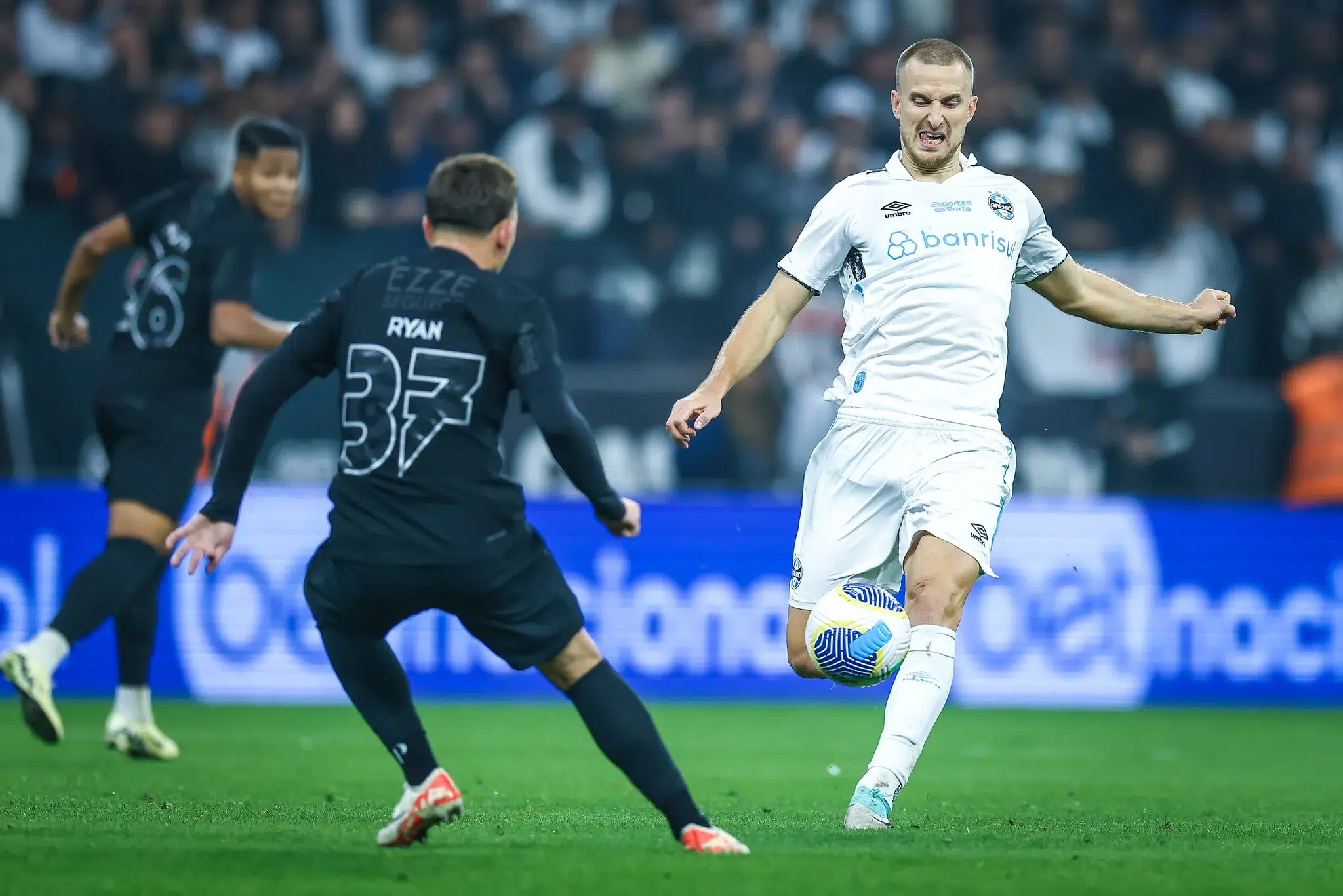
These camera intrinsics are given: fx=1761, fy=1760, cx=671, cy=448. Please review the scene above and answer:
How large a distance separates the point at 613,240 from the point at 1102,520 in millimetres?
3870

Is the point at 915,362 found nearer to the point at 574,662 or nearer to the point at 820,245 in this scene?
the point at 820,245

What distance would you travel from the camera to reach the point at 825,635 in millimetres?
5426

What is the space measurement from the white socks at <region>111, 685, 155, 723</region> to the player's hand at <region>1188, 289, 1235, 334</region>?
4660 millimetres

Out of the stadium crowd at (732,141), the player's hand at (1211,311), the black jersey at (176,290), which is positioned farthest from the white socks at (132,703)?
the stadium crowd at (732,141)

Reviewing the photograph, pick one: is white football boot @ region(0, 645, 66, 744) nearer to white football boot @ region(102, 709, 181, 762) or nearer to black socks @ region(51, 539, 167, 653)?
black socks @ region(51, 539, 167, 653)

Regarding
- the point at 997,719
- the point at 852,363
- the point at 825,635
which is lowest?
the point at 997,719

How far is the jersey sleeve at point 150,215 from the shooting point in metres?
7.51

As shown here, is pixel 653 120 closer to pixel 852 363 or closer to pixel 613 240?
pixel 613 240

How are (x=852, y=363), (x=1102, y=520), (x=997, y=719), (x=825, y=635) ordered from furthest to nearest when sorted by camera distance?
(x=1102, y=520)
(x=997, y=719)
(x=852, y=363)
(x=825, y=635)

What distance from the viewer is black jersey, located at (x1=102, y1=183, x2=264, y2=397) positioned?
737 cm

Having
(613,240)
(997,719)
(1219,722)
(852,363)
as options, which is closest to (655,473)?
(613,240)

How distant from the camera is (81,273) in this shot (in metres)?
7.64

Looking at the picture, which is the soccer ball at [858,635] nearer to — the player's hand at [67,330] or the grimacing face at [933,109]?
the grimacing face at [933,109]

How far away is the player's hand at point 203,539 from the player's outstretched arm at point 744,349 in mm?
1317
